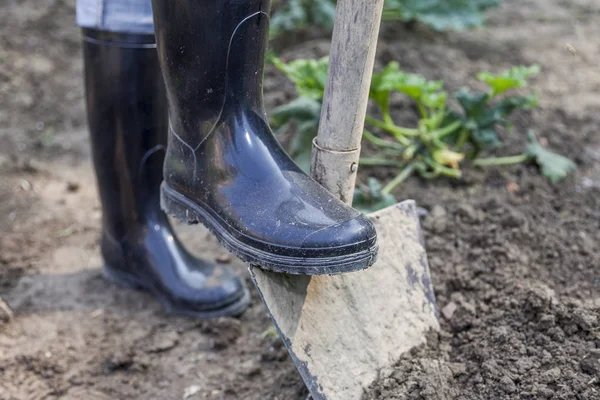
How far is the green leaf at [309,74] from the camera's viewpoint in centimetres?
195

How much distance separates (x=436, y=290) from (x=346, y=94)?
2.01ft

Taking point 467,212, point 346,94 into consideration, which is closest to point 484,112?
point 467,212

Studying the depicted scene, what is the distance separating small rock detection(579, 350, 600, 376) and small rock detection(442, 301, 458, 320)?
1.03ft

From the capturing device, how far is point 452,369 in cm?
123

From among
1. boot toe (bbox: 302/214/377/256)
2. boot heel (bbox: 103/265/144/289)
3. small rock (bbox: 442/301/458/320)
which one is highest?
boot toe (bbox: 302/214/377/256)

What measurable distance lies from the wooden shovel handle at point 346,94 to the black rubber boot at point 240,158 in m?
0.06

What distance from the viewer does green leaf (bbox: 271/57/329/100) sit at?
195cm

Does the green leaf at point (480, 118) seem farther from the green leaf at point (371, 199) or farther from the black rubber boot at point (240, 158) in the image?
the black rubber boot at point (240, 158)

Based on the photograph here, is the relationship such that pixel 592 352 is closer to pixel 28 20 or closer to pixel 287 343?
pixel 287 343

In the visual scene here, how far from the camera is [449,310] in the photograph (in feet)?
4.67

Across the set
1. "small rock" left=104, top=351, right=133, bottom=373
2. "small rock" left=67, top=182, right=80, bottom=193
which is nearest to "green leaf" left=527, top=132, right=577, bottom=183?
"small rock" left=104, top=351, right=133, bottom=373

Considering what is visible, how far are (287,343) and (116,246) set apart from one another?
75 centimetres

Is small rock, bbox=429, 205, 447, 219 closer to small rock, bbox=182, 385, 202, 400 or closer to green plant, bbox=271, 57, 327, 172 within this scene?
green plant, bbox=271, 57, 327, 172

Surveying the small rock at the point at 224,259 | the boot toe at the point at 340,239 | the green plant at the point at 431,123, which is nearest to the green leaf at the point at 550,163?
the green plant at the point at 431,123
